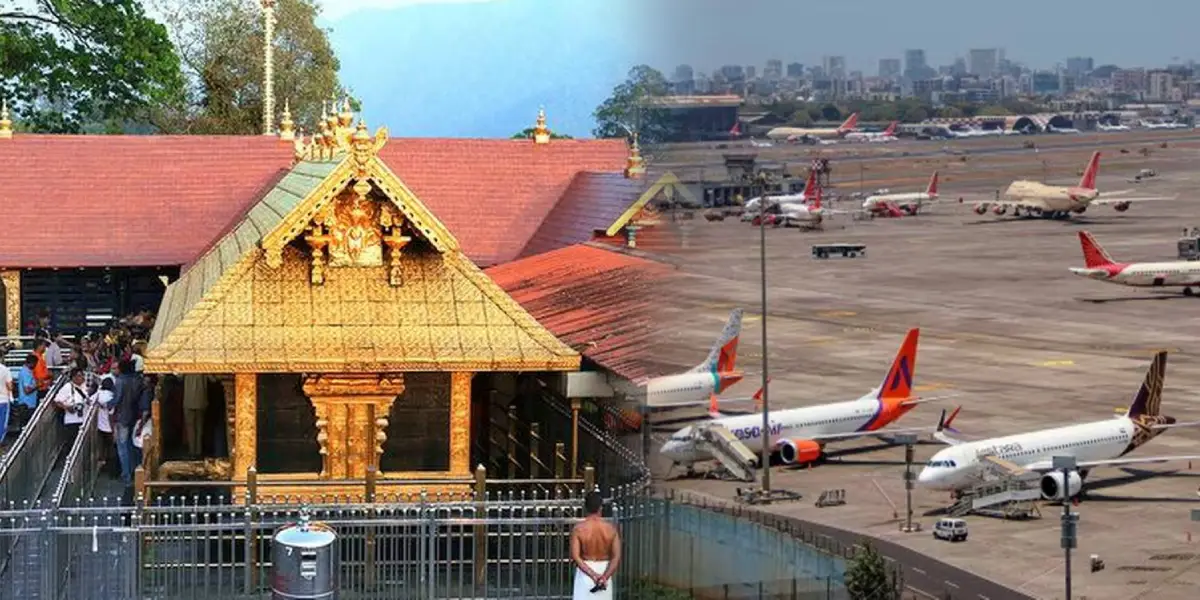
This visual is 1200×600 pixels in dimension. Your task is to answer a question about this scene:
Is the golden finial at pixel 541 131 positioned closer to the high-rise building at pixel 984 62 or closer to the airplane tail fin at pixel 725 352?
the airplane tail fin at pixel 725 352

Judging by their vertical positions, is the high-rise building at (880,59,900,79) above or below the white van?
above

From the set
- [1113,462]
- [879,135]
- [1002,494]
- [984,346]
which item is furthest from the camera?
[879,135]

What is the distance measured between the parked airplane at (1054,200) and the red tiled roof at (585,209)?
3424 inches

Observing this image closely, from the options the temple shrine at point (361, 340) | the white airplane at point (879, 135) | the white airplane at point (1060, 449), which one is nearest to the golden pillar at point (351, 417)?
the temple shrine at point (361, 340)

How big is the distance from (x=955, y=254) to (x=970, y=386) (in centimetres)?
3994

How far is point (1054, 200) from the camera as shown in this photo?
388 feet

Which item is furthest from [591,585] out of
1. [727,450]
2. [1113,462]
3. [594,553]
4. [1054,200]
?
[1054,200]

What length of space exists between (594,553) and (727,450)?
3077 centimetres

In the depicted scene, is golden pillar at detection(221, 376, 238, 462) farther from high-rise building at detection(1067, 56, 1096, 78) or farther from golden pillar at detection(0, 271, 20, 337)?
high-rise building at detection(1067, 56, 1096, 78)

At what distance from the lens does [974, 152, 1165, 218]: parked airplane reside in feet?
385

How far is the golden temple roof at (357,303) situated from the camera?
18.8 m

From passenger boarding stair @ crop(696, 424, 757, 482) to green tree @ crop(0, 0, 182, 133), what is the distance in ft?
57.1

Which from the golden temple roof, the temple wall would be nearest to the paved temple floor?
the golden temple roof

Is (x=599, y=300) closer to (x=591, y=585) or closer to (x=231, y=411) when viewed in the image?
(x=231, y=411)
